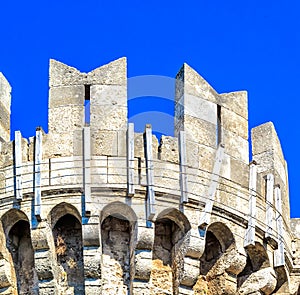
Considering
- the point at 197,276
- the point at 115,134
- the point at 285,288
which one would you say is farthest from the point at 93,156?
the point at 285,288

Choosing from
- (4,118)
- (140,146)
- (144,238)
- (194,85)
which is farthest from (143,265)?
(4,118)

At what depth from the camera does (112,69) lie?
80.2 feet

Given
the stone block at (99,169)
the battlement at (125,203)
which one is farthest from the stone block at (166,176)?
the stone block at (99,169)

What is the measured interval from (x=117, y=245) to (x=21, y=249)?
4.60 ft

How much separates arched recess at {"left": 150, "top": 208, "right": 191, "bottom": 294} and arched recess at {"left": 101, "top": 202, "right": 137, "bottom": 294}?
378 millimetres

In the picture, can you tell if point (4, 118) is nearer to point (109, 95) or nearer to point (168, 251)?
point (109, 95)

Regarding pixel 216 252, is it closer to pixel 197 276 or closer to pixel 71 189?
pixel 197 276

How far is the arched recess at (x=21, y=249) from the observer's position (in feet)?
78.9

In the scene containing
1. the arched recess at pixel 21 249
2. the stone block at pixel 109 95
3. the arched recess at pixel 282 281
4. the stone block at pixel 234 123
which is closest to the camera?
the arched recess at pixel 21 249

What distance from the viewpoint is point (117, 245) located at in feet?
78.8

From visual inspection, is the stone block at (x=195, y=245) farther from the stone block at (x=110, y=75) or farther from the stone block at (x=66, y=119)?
the stone block at (x=110, y=75)

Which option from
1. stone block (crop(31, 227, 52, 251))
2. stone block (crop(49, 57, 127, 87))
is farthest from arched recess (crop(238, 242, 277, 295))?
stone block (crop(49, 57, 127, 87))

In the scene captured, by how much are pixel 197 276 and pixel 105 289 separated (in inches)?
51.3

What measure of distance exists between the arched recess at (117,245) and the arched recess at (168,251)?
0.38 meters
